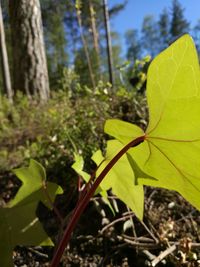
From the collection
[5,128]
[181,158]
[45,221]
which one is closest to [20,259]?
[45,221]

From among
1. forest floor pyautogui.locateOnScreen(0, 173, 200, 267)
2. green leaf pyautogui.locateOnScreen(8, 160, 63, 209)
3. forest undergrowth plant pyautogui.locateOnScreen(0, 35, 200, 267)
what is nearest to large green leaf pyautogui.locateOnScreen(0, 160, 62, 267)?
green leaf pyautogui.locateOnScreen(8, 160, 63, 209)

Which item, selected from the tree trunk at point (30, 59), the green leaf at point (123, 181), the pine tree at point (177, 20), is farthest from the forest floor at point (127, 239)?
the pine tree at point (177, 20)

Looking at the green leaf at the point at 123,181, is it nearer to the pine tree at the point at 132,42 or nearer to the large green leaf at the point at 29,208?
the large green leaf at the point at 29,208

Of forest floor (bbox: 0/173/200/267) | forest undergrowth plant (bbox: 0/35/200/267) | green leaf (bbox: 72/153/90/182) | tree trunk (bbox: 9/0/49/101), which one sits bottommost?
forest floor (bbox: 0/173/200/267)

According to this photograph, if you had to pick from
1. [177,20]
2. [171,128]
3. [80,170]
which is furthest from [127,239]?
[177,20]

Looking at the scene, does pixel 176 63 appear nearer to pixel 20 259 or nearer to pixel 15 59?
pixel 20 259

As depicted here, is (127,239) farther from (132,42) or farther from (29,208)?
(132,42)

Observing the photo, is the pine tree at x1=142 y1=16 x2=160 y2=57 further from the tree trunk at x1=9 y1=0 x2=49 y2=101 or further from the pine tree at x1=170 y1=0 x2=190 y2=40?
the tree trunk at x1=9 y1=0 x2=49 y2=101
